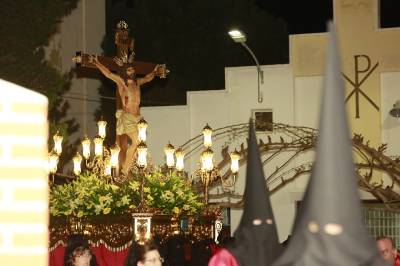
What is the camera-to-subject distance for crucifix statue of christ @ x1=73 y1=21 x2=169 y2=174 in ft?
46.3

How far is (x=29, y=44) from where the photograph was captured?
78.7ft

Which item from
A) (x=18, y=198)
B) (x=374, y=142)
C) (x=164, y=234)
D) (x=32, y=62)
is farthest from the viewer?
(x=32, y=62)

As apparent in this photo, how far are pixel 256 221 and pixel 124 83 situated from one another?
9543 mm

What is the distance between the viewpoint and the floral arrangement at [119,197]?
1170cm

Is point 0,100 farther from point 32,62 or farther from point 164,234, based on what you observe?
point 32,62

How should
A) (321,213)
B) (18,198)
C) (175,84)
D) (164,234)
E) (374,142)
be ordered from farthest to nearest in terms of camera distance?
(175,84) < (374,142) < (164,234) < (321,213) < (18,198)

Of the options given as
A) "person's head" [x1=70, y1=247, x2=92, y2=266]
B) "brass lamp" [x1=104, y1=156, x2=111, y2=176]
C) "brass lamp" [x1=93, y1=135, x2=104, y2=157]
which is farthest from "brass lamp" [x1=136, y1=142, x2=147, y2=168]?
"person's head" [x1=70, y1=247, x2=92, y2=266]

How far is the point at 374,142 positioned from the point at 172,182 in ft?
35.1

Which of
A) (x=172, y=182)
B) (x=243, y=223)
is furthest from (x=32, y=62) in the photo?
(x=243, y=223)

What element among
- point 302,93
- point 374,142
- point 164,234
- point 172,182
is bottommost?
point 164,234

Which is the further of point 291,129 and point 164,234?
point 291,129

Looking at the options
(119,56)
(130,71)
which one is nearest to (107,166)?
(130,71)

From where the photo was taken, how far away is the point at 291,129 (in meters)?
21.9

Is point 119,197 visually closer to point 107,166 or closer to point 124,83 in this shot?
point 107,166
